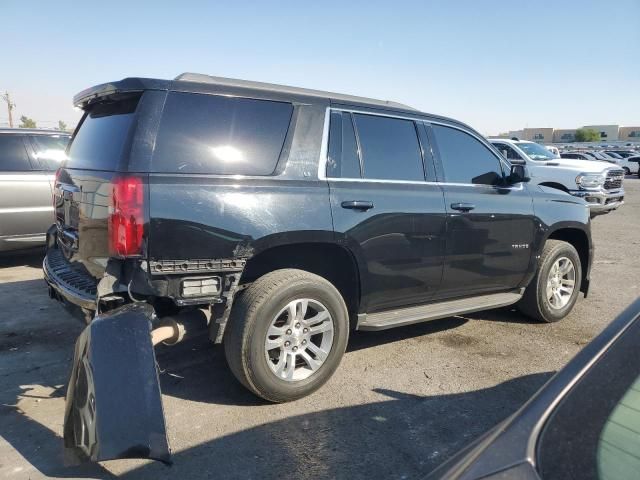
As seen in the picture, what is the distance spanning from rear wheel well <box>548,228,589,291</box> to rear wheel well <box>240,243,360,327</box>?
2.62m

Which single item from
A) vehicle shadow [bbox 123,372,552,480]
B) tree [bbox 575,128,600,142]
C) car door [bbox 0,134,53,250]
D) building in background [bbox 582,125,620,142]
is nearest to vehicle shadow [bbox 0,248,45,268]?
car door [bbox 0,134,53,250]

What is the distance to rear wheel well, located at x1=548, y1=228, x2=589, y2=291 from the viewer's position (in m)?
5.30

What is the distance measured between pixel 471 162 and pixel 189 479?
335 cm

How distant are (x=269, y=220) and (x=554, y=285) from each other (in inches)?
131

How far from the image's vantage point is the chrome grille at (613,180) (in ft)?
38.3

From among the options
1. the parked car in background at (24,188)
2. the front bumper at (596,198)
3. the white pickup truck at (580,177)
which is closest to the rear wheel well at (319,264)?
the parked car in background at (24,188)

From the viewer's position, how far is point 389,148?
13.0 ft

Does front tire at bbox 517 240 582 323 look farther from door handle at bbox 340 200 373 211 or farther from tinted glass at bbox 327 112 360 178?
tinted glass at bbox 327 112 360 178

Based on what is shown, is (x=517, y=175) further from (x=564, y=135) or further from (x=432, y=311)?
(x=564, y=135)

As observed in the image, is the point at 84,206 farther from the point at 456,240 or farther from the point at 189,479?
the point at 456,240

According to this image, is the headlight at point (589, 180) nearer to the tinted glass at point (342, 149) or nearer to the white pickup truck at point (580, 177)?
the white pickup truck at point (580, 177)

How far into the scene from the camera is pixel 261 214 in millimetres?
3186

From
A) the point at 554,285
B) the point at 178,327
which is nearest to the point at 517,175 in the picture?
the point at 554,285

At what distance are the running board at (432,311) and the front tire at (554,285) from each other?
9.2 inches
